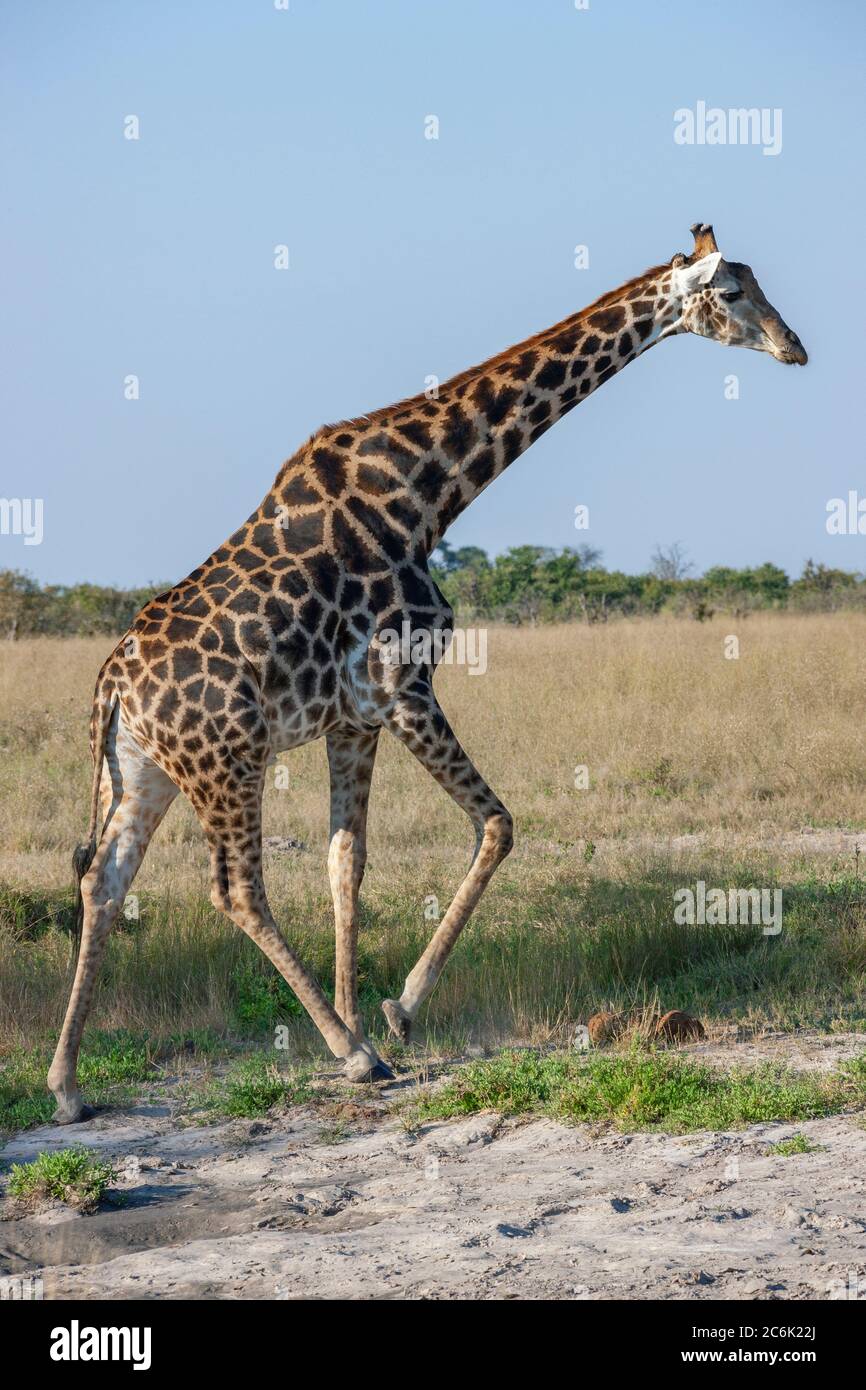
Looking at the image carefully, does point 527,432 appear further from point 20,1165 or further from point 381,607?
point 20,1165

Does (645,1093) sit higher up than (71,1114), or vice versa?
(645,1093)

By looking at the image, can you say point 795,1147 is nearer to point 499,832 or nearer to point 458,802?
point 499,832

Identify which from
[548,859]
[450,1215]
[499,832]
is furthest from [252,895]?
[548,859]

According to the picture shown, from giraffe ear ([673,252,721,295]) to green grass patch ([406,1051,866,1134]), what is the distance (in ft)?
11.1

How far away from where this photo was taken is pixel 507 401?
7.23m

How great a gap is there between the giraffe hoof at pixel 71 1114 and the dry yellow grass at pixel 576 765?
2992 millimetres

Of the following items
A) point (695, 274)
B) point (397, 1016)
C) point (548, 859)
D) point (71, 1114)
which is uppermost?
point (695, 274)

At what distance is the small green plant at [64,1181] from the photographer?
5.50 metres

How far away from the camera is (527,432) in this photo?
7.25m

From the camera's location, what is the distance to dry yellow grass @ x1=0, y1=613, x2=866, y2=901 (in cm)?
1070

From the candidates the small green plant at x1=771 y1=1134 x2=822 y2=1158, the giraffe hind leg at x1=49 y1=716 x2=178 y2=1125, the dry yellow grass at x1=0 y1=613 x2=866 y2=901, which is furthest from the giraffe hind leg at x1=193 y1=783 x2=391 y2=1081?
the dry yellow grass at x1=0 y1=613 x2=866 y2=901

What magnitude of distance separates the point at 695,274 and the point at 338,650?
7.72 feet

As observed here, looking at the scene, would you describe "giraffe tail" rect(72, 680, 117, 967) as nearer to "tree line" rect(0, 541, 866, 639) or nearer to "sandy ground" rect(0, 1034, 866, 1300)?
"sandy ground" rect(0, 1034, 866, 1300)
